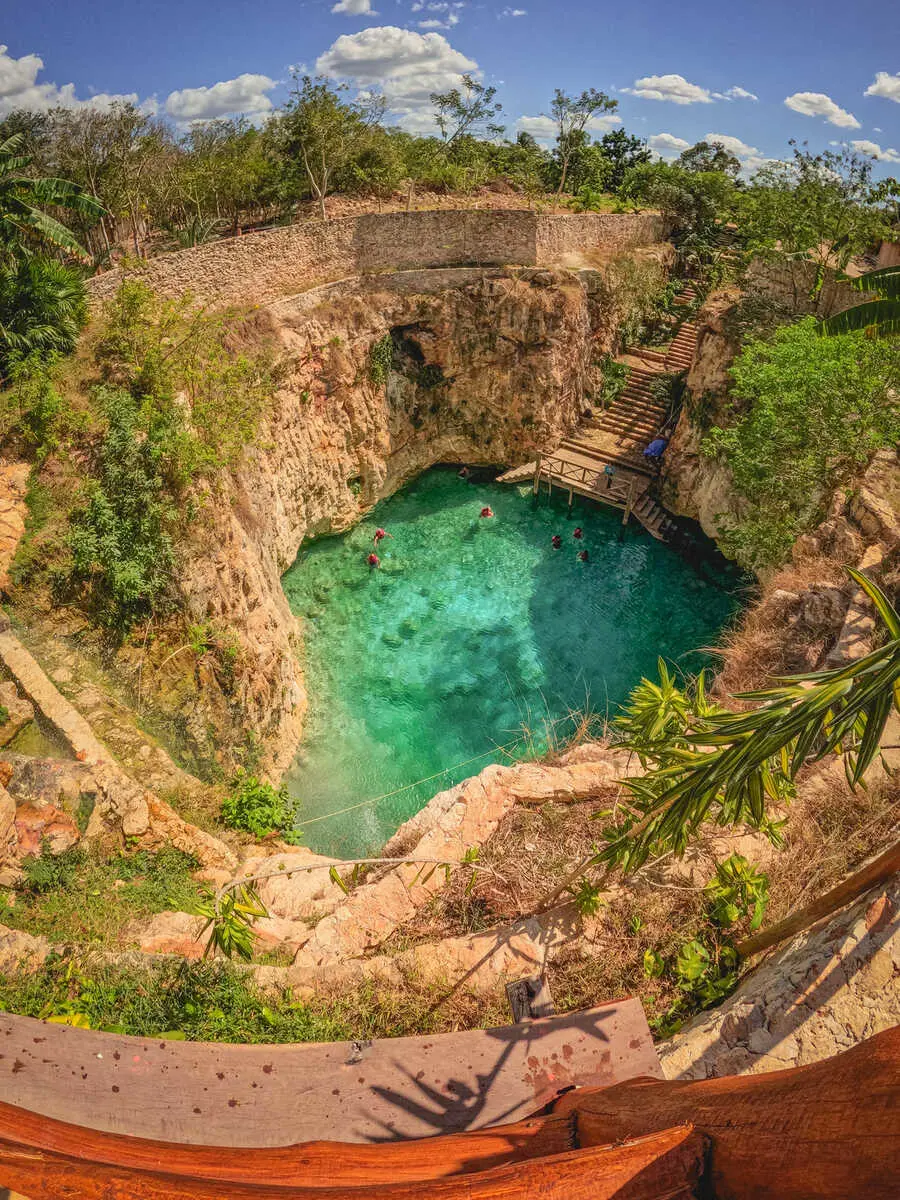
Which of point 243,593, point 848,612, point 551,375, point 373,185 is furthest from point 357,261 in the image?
point 848,612

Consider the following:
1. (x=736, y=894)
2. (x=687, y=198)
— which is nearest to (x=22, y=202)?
(x=736, y=894)

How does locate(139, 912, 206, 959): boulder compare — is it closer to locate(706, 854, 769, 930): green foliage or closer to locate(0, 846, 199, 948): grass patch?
locate(0, 846, 199, 948): grass patch

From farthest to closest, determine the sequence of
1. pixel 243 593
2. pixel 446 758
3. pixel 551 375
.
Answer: pixel 551 375 → pixel 446 758 → pixel 243 593

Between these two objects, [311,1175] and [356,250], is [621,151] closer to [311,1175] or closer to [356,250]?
[356,250]

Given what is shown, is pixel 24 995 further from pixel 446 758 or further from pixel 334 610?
pixel 334 610

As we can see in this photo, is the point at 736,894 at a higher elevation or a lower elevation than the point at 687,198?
lower

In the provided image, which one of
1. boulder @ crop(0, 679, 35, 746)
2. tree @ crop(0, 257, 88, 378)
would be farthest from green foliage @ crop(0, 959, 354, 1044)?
tree @ crop(0, 257, 88, 378)
